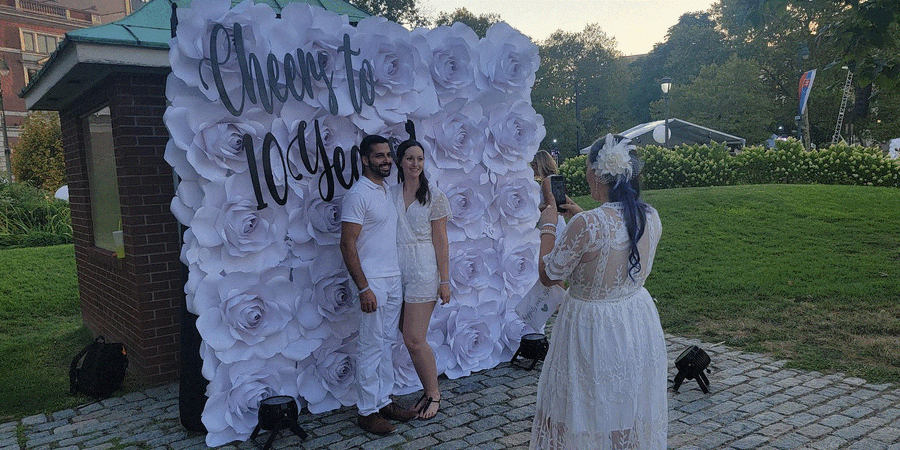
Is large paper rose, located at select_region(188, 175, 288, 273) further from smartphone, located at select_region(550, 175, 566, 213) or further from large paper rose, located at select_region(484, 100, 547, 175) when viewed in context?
large paper rose, located at select_region(484, 100, 547, 175)

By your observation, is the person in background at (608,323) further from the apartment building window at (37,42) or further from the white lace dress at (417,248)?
the apartment building window at (37,42)

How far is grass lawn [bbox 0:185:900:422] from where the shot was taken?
591 cm

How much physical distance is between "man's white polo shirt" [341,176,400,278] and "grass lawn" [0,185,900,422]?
10.1 ft

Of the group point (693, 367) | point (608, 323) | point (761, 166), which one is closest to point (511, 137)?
point (693, 367)

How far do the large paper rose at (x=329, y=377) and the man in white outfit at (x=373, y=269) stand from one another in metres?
0.45

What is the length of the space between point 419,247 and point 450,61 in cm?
176

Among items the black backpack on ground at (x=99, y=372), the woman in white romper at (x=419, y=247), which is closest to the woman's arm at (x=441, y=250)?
the woman in white romper at (x=419, y=247)

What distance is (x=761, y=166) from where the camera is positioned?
16.3 metres

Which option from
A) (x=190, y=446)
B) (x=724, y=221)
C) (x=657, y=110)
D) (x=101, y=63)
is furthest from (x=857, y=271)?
(x=657, y=110)

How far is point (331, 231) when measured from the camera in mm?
4578

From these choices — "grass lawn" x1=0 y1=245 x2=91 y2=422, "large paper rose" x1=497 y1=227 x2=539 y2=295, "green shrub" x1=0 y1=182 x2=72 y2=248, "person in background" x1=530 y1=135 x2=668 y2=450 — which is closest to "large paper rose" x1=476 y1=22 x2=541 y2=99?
"large paper rose" x1=497 y1=227 x2=539 y2=295

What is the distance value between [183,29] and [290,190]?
1252 millimetres

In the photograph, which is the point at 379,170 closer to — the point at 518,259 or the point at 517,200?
the point at 517,200

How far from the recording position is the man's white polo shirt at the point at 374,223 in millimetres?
4090
